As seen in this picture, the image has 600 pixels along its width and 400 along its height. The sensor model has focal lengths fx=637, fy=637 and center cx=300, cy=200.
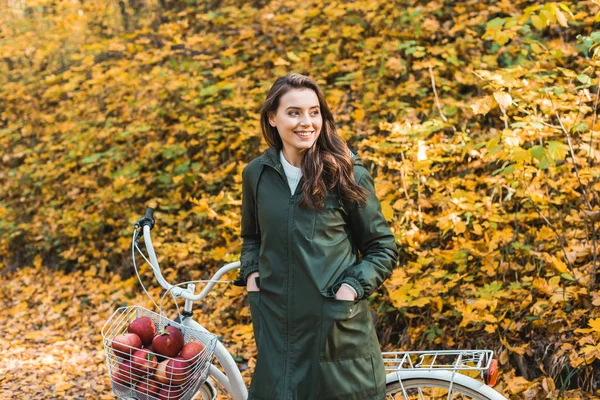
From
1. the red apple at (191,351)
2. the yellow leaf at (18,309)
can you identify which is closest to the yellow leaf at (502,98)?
the red apple at (191,351)

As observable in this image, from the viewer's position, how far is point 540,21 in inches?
127

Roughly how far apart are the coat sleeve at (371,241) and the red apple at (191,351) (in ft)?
1.96

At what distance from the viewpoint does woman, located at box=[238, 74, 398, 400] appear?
91.4 inches

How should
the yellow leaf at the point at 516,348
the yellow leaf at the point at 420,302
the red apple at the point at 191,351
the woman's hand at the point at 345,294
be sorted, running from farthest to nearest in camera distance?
1. the yellow leaf at the point at 420,302
2. the yellow leaf at the point at 516,348
3. the red apple at the point at 191,351
4. the woman's hand at the point at 345,294

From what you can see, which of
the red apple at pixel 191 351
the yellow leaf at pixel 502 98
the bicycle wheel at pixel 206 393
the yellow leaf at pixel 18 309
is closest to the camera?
the red apple at pixel 191 351

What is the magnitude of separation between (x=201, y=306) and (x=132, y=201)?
180 cm

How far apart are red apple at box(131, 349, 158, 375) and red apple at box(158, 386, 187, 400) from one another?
91mm

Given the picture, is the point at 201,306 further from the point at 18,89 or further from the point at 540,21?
the point at 18,89

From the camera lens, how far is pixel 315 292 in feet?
7.60

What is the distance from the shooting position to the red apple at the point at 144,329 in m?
2.44

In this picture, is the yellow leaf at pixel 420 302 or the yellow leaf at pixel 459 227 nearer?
the yellow leaf at pixel 420 302

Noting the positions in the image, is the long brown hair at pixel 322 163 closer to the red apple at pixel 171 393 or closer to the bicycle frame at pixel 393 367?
the bicycle frame at pixel 393 367

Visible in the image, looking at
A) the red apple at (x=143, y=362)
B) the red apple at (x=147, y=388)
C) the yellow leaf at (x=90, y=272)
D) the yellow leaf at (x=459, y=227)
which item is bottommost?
the yellow leaf at (x=90, y=272)

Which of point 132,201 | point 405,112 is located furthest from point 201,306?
point 405,112
